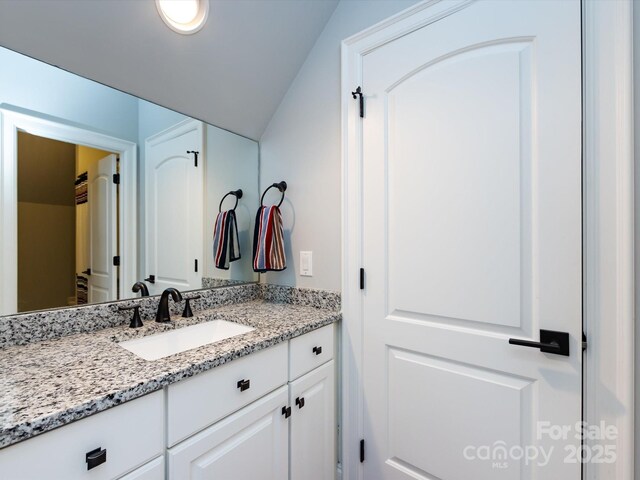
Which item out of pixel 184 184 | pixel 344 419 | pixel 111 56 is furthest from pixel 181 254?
pixel 344 419

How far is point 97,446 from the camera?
0.68 meters

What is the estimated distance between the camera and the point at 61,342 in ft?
3.37

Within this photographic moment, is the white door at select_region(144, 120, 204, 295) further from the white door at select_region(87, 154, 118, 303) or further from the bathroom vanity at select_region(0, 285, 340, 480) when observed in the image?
the bathroom vanity at select_region(0, 285, 340, 480)

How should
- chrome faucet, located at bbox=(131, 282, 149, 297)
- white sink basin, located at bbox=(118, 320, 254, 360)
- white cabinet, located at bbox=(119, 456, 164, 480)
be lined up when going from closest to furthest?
white cabinet, located at bbox=(119, 456, 164, 480)
white sink basin, located at bbox=(118, 320, 254, 360)
chrome faucet, located at bbox=(131, 282, 149, 297)

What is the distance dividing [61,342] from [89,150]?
73 centimetres

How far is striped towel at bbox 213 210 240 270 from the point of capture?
169cm

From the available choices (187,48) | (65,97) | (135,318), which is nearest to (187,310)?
(135,318)

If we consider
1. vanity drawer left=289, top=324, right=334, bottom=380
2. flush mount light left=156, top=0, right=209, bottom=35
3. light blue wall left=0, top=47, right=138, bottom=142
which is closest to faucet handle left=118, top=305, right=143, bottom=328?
vanity drawer left=289, top=324, right=334, bottom=380

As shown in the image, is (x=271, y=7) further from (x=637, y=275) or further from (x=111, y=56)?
(x=637, y=275)

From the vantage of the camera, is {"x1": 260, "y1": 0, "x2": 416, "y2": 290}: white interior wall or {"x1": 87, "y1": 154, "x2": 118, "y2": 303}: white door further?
{"x1": 260, "y1": 0, "x2": 416, "y2": 290}: white interior wall

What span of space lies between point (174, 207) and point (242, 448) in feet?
3.63

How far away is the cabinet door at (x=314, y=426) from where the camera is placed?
1.22 m

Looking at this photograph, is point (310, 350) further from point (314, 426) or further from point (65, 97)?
point (65, 97)

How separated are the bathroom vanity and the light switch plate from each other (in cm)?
26
